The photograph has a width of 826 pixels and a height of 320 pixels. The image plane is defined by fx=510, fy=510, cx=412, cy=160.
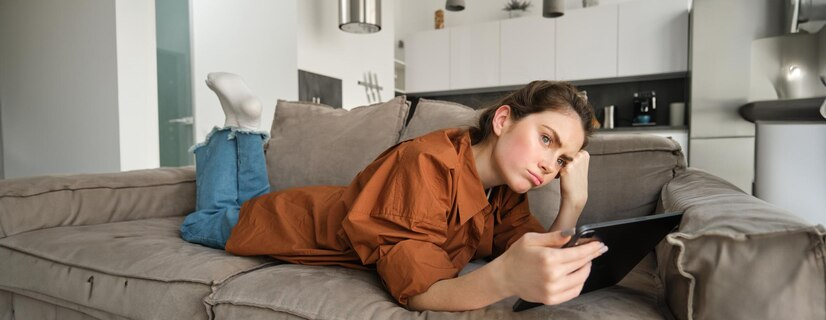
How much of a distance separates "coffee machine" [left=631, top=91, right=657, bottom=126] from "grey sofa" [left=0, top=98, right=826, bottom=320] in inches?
141

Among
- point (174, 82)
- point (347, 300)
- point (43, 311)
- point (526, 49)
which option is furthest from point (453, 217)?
point (526, 49)

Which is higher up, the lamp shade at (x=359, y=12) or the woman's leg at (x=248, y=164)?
the lamp shade at (x=359, y=12)

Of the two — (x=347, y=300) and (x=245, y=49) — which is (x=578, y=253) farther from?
(x=245, y=49)

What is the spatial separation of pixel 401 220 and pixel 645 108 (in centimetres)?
441

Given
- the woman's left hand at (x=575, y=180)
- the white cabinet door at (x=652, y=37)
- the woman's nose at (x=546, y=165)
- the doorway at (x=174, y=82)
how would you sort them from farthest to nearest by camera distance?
the white cabinet door at (x=652, y=37) → the doorway at (x=174, y=82) → the woman's left hand at (x=575, y=180) → the woman's nose at (x=546, y=165)

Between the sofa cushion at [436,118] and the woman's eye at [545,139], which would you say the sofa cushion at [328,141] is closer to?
the sofa cushion at [436,118]

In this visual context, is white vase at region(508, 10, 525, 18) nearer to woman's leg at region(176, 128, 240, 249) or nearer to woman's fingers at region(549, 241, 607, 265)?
woman's leg at region(176, 128, 240, 249)

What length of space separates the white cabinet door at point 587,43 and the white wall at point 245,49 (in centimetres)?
254

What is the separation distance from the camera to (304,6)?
370cm

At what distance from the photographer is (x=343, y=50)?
4164mm

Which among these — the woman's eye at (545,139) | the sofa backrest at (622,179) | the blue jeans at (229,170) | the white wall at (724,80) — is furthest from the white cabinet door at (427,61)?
the woman's eye at (545,139)

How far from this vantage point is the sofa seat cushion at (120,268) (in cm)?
111

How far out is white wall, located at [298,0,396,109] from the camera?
375 centimetres

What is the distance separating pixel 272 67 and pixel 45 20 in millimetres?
1566
